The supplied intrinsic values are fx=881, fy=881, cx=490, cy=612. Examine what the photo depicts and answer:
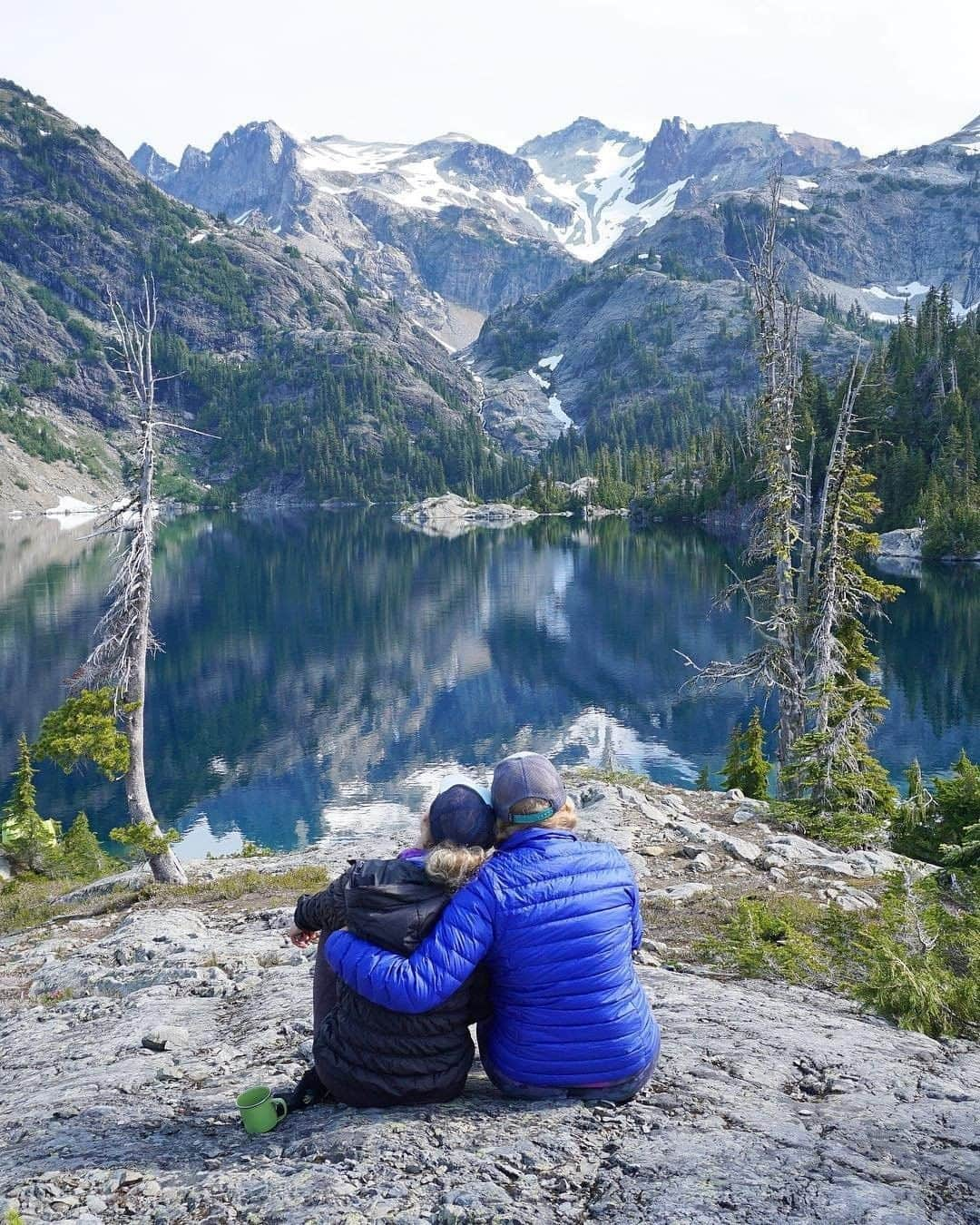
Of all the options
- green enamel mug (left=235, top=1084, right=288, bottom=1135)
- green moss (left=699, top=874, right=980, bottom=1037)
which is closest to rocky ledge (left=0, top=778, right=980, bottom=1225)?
green enamel mug (left=235, top=1084, right=288, bottom=1135)

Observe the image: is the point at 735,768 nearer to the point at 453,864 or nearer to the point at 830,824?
the point at 830,824

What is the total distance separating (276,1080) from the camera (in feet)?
21.2

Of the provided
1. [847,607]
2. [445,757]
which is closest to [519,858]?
[847,607]

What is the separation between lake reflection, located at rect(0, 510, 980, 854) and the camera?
34.7 meters

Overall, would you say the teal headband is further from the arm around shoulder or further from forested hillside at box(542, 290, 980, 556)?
forested hillside at box(542, 290, 980, 556)

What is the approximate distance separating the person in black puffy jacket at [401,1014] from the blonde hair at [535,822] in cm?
7

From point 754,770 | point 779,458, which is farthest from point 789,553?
point 754,770

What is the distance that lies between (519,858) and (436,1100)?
1665mm

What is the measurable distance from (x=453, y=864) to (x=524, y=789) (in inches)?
22.6

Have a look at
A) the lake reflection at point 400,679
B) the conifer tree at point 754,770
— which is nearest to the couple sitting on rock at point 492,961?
the conifer tree at point 754,770

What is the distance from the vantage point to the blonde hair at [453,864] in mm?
4824

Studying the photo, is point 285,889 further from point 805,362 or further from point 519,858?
point 805,362

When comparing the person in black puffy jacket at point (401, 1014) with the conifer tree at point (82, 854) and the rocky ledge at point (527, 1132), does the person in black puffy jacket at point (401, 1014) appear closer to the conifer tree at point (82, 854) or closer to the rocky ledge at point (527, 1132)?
the rocky ledge at point (527, 1132)

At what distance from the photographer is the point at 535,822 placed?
16.4ft
